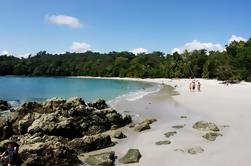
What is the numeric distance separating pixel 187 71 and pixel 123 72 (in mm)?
51873

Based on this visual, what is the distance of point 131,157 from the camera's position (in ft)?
52.8

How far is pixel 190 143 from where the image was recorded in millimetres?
18391

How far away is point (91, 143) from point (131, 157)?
313 cm

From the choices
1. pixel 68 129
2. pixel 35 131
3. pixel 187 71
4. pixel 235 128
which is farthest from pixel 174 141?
pixel 187 71

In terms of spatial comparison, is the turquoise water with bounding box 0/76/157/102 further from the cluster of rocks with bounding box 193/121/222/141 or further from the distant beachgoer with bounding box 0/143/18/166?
the distant beachgoer with bounding box 0/143/18/166

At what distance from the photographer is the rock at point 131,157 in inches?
622

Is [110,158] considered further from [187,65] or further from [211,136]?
[187,65]

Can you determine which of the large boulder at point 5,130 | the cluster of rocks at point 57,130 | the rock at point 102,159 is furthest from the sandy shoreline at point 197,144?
the large boulder at point 5,130

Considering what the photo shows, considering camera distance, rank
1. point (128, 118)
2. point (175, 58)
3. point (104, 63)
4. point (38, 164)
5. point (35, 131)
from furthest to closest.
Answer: point (104, 63) → point (175, 58) → point (128, 118) → point (35, 131) → point (38, 164)

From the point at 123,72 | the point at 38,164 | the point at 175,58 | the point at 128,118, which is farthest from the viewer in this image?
the point at 123,72

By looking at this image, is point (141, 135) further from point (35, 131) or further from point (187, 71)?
point (187, 71)

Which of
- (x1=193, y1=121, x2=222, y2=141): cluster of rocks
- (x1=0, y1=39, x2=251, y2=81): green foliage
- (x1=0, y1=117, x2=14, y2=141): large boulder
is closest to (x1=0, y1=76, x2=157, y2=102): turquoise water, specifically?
(x1=0, y1=39, x2=251, y2=81): green foliage

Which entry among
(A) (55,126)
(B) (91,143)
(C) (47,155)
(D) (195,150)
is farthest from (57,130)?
(D) (195,150)

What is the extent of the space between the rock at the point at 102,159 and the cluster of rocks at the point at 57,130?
0.70 feet
